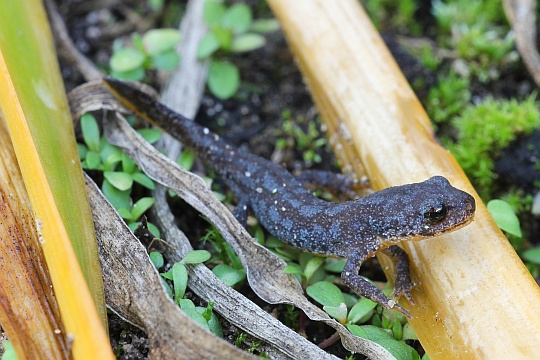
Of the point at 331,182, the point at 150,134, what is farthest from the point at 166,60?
the point at 331,182

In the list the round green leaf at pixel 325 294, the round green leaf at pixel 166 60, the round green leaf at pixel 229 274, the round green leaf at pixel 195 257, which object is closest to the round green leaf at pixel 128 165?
the round green leaf at pixel 195 257

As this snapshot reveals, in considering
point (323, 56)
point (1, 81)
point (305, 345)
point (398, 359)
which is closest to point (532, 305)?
point (398, 359)

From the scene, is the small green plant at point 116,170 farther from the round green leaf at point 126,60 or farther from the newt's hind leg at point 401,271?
the newt's hind leg at point 401,271

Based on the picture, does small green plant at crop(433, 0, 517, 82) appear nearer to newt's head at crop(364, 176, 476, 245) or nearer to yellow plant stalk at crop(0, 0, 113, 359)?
newt's head at crop(364, 176, 476, 245)

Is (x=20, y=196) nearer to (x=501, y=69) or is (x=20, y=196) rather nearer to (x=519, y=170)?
(x=519, y=170)

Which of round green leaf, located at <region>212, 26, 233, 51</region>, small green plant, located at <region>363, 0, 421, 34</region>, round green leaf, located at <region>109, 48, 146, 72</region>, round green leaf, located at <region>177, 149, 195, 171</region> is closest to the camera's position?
round green leaf, located at <region>177, 149, 195, 171</region>

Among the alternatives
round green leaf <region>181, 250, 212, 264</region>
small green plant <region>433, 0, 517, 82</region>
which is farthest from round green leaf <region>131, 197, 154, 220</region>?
small green plant <region>433, 0, 517, 82</region>

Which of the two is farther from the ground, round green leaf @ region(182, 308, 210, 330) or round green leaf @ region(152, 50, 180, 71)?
round green leaf @ region(152, 50, 180, 71)
